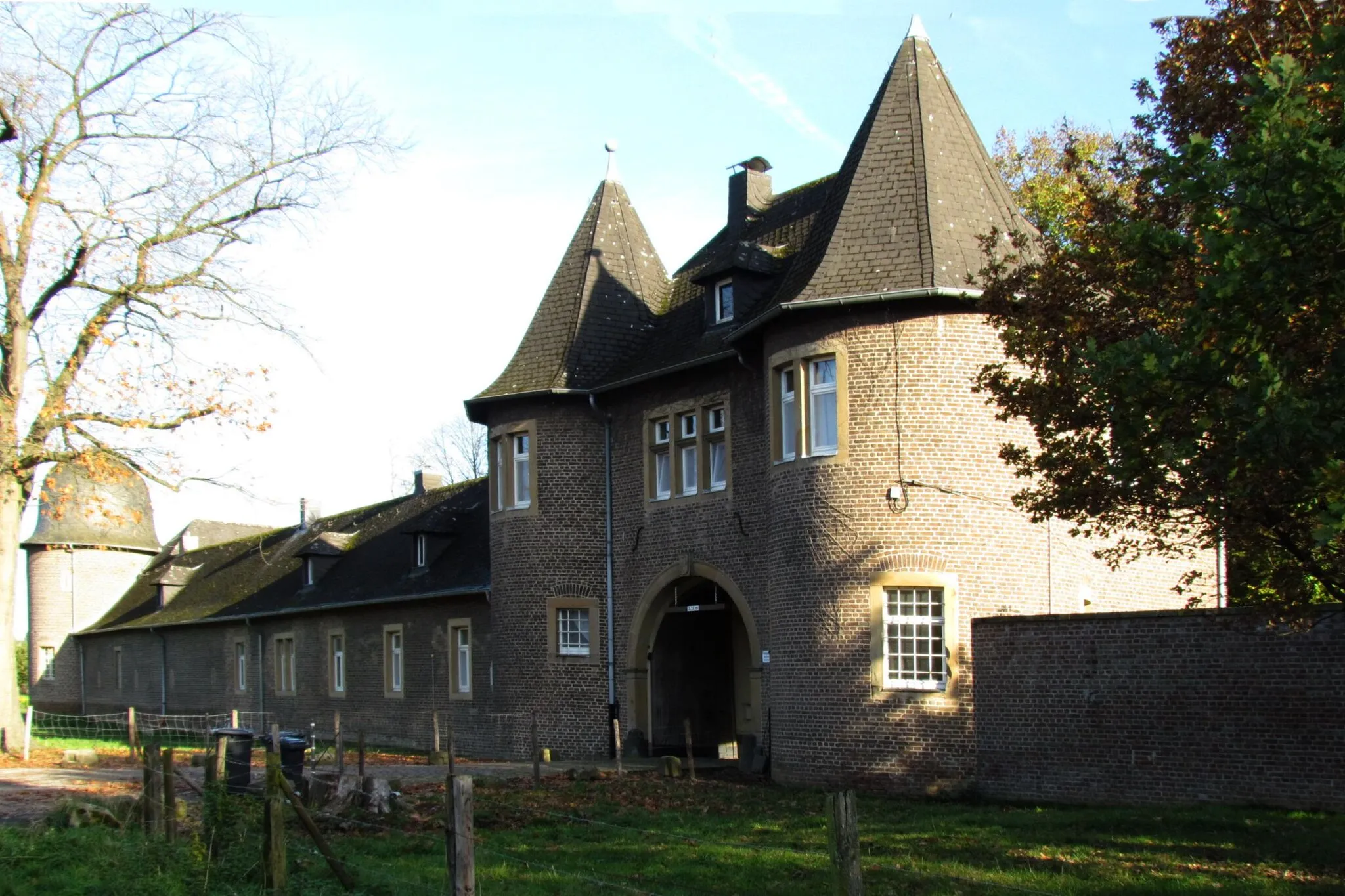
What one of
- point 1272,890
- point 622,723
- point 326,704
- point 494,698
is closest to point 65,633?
point 326,704

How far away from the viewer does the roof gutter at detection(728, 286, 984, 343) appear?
1847 centimetres

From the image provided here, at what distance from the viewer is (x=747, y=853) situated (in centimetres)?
1274

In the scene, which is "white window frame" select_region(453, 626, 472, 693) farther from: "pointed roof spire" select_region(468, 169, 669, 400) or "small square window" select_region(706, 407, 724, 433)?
"small square window" select_region(706, 407, 724, 433)

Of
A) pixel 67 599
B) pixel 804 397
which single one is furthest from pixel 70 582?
pixel 804 397

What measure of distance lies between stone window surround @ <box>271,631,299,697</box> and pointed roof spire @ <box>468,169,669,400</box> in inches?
500

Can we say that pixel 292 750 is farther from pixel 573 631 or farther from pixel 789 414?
pixel 573 631

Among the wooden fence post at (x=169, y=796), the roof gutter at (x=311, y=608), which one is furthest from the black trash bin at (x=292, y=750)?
the roof gutter at (x=311, y=608)

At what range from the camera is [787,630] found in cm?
1958

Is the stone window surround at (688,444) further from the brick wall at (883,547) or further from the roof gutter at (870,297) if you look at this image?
the roof gutter at (870,297)

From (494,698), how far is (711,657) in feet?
14.4

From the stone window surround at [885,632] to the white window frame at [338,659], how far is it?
1827 centimetres

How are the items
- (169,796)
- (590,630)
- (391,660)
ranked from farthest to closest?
(391,660), (590,630), (169,796)

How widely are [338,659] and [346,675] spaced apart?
86 centimetres

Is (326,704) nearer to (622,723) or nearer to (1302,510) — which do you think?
(622,723)
